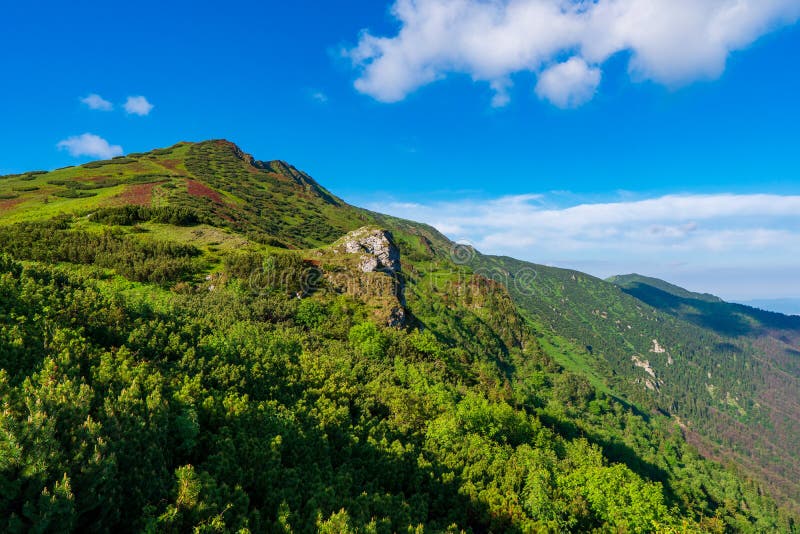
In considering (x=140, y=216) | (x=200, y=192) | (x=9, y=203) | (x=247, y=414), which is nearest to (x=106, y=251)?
(x=140, y=216)

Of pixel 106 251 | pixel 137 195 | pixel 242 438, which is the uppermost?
pixel 137 195

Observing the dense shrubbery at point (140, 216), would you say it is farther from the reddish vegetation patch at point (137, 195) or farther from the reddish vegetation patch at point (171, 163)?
the reddish vegetation patch at point (171, 163)

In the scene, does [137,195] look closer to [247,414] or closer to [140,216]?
[140,216]

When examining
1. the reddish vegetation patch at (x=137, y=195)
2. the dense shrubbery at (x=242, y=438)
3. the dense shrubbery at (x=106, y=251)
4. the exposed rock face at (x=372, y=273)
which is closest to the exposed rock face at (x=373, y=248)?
the exposed rock face at (x=372, y=273)

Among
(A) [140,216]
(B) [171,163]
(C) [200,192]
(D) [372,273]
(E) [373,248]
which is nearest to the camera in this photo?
(D) [372,273]

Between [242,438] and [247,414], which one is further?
[247,414]

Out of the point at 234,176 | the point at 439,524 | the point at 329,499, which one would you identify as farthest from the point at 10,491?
the point at 234,176

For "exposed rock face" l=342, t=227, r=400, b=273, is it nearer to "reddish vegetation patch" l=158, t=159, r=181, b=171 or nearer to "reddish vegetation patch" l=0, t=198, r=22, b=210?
"reddish vegetation patch" l=0, t=198, r=22, b=210
